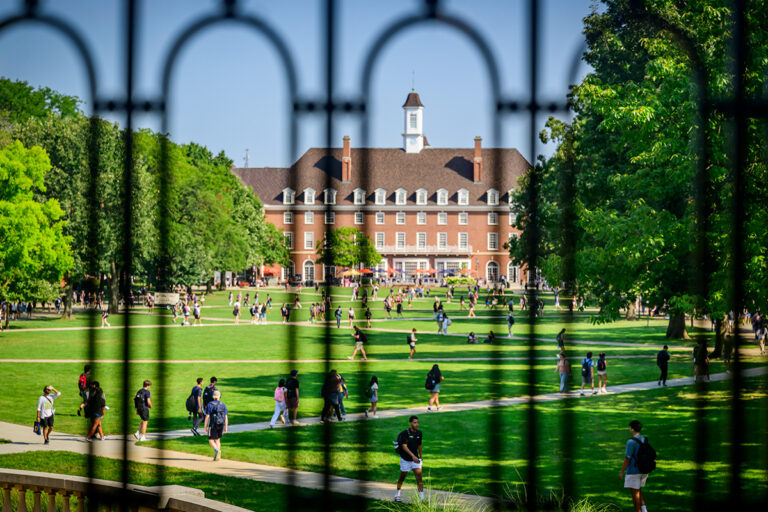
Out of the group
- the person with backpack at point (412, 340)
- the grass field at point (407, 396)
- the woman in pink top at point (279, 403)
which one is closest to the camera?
the grass field at point (407, 396)

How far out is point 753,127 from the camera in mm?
9492

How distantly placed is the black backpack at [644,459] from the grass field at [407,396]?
3.67ft

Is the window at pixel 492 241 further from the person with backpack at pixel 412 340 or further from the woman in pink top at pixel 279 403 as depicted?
the woman in pink top at pixel 279 403

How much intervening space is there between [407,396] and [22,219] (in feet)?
66.5

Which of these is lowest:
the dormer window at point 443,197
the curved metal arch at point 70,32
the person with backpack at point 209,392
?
the person with backpack at point 209,392

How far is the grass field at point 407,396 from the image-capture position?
46.4ft

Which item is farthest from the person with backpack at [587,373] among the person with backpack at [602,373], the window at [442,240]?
the window at [442,240]

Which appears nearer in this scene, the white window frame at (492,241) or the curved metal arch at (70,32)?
the curved metal arch at (70,32)

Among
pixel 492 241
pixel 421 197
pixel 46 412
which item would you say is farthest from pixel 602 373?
pixel 492 241

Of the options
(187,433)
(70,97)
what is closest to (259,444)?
(187,433)

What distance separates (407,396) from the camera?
23094mm

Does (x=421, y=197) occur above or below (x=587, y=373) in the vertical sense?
above

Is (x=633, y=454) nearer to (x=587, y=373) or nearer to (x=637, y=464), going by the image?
(x=637, y=464)

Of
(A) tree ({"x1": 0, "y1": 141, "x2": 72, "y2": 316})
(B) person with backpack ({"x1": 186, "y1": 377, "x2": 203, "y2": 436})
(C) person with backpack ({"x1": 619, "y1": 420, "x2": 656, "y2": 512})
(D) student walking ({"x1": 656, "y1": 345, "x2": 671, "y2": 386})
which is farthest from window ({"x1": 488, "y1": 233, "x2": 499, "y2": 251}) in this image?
(C) person with backpack ({"x1": 619, "y1": 420, "x2": 656, "y2": 512})
